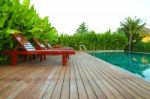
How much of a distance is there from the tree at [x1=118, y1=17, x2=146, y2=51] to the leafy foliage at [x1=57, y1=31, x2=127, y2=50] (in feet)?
13.0

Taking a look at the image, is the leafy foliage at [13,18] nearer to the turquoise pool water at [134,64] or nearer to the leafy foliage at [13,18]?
the leafy foliage at [13,18]

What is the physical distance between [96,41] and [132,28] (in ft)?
29.6

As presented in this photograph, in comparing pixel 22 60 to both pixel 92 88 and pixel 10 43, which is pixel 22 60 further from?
pixel 92 88

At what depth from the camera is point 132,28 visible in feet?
124

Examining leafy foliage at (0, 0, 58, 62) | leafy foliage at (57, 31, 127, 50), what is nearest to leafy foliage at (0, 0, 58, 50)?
leafy foliage at (0, 0, 58, 62)

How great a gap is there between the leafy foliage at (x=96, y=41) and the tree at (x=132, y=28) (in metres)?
3.97

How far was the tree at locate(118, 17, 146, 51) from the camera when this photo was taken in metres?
36.1

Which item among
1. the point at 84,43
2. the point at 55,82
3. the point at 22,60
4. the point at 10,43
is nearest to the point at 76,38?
the point at 84,43

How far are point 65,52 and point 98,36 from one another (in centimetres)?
2209

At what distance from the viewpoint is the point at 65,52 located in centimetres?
852

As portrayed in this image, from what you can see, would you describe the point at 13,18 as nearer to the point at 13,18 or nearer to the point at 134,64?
the point at 13,18

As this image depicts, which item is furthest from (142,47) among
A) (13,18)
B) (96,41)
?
(13,18)

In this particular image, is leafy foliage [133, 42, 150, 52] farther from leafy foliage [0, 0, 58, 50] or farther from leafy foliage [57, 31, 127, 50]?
leafy foliage [0, 0, 58, 50]

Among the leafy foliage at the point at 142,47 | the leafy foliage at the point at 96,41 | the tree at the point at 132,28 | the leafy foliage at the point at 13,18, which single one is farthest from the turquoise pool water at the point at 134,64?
the tree at the point at 132,28
